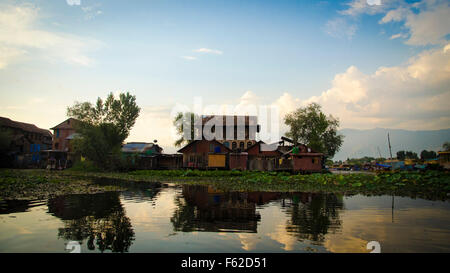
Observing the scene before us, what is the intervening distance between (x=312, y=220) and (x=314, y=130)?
170 ft

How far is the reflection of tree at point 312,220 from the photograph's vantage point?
339 inches

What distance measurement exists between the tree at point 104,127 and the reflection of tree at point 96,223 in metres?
33.7

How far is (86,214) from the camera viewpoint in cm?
1095

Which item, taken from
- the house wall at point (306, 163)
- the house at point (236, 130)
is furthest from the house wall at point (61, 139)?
the house wall at point (306, 163)

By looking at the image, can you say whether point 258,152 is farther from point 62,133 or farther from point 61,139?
point 62,133

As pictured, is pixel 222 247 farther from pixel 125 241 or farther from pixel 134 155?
pixel 134 155

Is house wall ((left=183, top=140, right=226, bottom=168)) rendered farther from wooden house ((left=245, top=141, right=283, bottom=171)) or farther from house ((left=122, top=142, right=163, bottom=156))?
house ((left=122, top=142, right=163, bottom=156))

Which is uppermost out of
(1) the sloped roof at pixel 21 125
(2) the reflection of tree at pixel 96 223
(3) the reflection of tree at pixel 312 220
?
(1) the sloped roof at pixel 21 125

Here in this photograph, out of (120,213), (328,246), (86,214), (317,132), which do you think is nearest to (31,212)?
(86,214)

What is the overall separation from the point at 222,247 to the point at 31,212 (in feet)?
28.6

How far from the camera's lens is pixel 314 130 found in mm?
59812

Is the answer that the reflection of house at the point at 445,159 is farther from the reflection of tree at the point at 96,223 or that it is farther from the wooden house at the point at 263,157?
the reflection of tree at the point at 96,223

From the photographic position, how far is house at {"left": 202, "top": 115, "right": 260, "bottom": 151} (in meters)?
52.1

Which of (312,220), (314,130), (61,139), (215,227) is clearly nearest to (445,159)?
(314,130)
